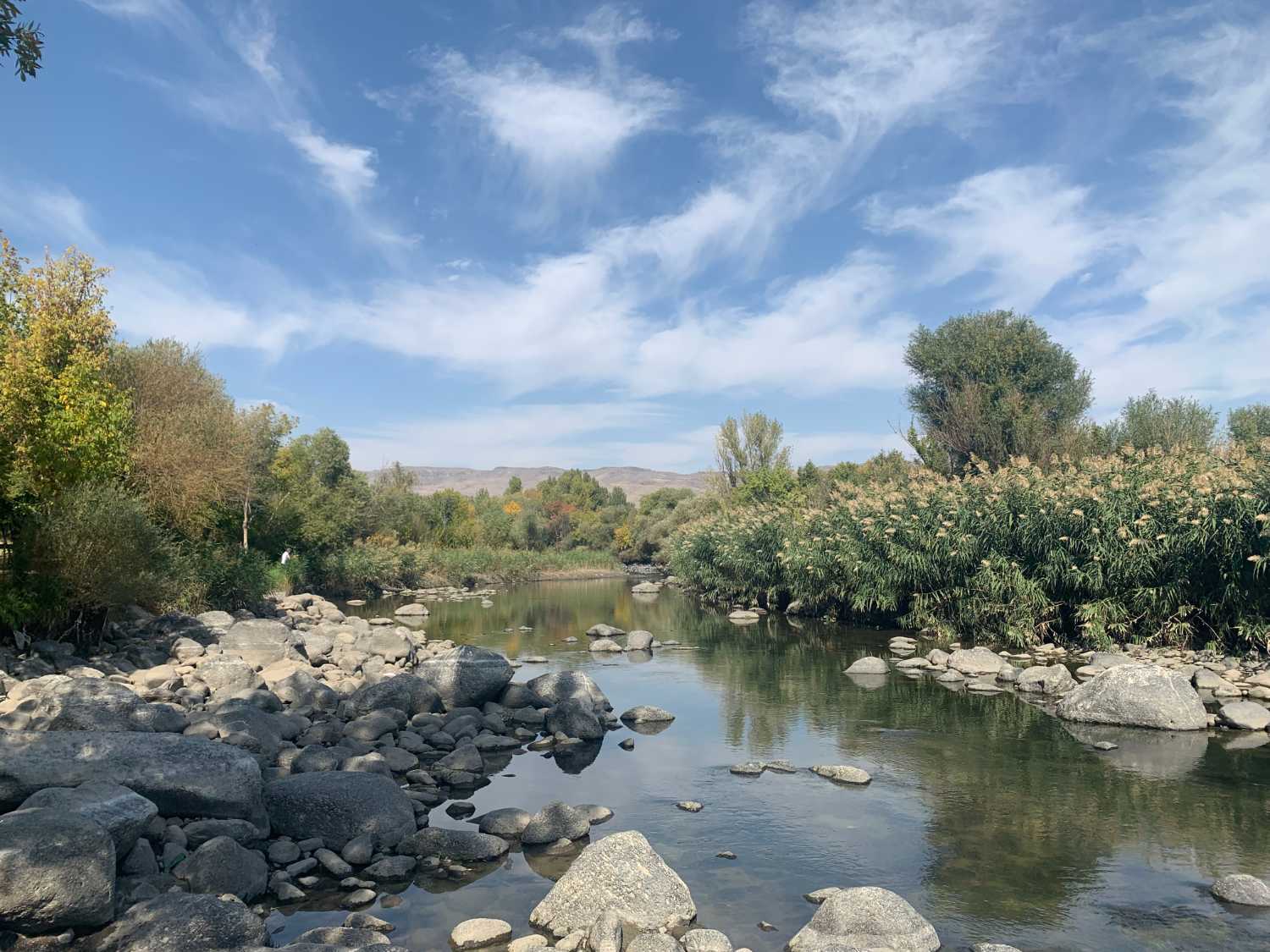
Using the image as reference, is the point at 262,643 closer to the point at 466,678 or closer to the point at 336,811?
the point at 466,678

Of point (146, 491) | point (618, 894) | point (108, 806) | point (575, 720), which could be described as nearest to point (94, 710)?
point (108, 806)

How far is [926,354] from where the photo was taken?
152 feet

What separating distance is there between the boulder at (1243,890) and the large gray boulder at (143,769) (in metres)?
9.40

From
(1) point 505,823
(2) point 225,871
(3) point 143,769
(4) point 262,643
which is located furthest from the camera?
(4) point 262,643

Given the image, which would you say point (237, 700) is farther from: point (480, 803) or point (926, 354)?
point (926, 354)

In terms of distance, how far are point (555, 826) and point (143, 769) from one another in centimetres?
430

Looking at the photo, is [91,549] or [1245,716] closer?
[1245,716]

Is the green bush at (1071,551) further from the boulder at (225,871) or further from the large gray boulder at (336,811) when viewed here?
the boulder at (225,871)

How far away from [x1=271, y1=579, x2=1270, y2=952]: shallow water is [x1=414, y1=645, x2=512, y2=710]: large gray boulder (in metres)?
2.75

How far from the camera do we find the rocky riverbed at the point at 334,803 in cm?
668

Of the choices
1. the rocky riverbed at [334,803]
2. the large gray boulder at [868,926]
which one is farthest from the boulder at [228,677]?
the large gray boulder at [868,926]

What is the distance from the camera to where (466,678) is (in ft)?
52.9

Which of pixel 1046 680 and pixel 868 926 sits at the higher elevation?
pixel 1046 680

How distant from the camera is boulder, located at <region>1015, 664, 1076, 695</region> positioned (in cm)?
1655
